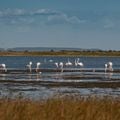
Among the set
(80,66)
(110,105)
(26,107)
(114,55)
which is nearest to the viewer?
(26,107)

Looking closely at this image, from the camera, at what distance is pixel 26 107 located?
12594 mm

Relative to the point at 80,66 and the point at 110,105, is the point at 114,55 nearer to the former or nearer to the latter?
the point at 80,66

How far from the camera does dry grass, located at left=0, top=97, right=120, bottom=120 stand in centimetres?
1186

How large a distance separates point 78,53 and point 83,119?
169 meters

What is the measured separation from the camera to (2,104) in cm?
1290

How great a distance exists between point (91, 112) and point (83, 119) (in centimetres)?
65

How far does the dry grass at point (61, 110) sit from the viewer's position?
11.9 metres

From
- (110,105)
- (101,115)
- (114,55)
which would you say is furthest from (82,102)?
(114,55)

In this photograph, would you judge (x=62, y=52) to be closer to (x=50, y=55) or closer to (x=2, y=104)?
(x=50, y=55)

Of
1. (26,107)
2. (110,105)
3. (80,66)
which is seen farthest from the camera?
(80,66)

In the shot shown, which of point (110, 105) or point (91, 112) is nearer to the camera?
point (91, 112)

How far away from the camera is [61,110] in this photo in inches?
488

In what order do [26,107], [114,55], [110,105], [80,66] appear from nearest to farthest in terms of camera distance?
[26,107]
[110,105]
[80,66]
[114,55]

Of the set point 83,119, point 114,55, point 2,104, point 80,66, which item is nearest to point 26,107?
point 2,104
